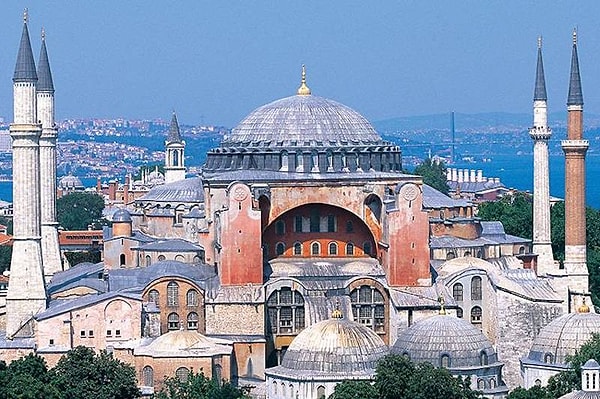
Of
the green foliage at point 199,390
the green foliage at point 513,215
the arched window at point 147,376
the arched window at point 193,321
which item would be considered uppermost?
the green foliage at point 513,215

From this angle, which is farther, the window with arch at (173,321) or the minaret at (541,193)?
the minaret at (541,193)

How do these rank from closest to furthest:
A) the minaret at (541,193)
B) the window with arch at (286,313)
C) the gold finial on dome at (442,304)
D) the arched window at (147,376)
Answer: the arched window at (147,376), the gold finial on dome at (442,304), the window with arch at (286,313), the minaret at (541,193)

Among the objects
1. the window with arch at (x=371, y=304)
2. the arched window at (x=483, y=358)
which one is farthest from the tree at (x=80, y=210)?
the arched window at (x=483, y=358)

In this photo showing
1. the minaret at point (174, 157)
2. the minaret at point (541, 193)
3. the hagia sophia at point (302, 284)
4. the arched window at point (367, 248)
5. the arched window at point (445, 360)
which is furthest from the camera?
the minaret at point (174, 157)

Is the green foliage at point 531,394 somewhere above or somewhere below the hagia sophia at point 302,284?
below

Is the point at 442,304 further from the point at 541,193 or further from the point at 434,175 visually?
the point at 434,175

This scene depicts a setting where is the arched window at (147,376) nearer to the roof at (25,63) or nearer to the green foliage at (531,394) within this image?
the green foliage at (531,394)
